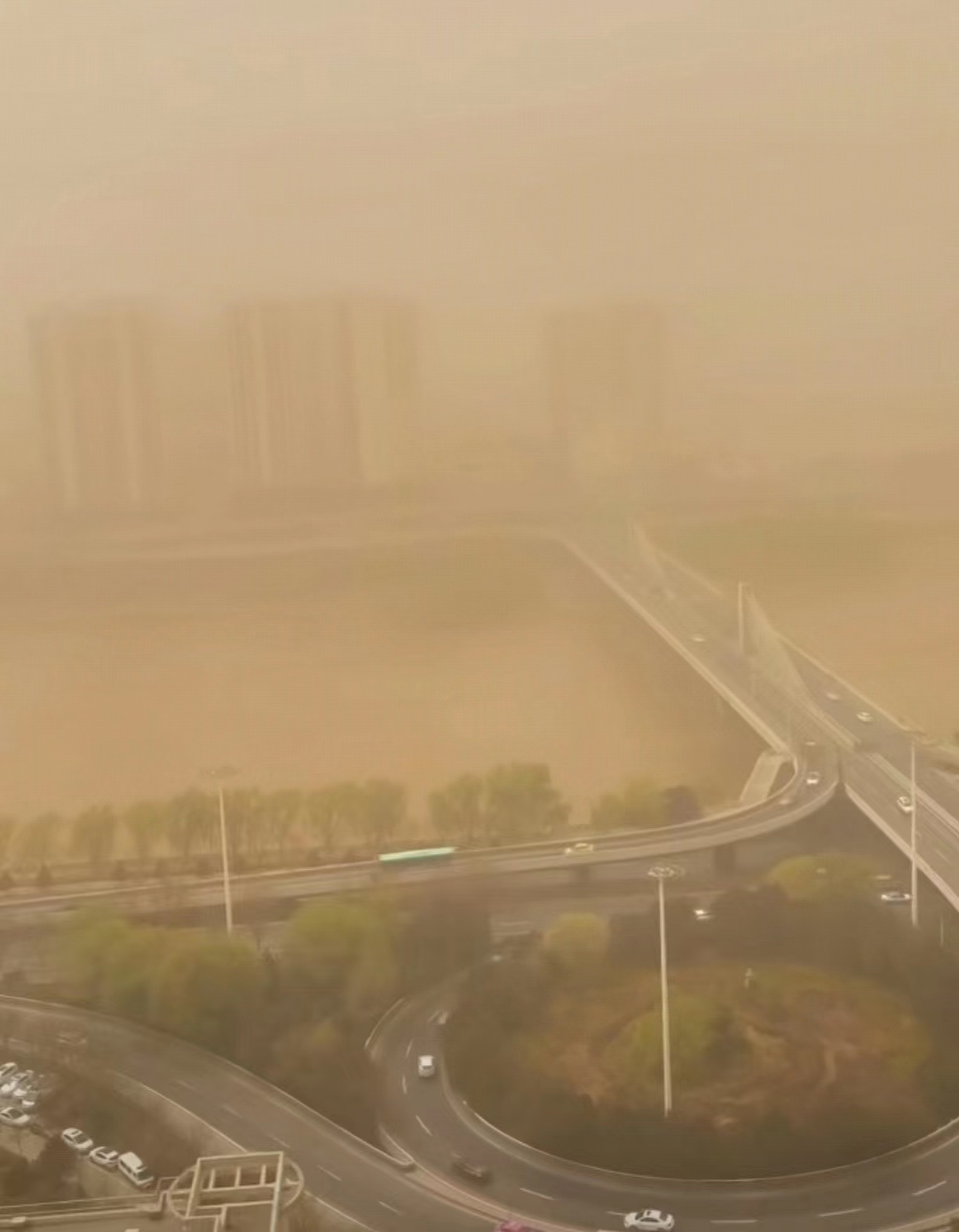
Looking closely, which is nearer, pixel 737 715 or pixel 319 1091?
pixel 319 1091

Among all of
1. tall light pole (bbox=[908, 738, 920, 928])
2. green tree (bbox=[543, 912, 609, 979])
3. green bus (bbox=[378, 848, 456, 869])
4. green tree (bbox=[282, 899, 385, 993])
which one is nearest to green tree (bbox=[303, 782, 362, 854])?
green bus (bbox=[378, 848, 456, 869])

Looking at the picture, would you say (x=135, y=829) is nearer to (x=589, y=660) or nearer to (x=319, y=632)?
(x=319, y=632)

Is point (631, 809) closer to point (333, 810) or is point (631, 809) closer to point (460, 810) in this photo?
point (460, 810)

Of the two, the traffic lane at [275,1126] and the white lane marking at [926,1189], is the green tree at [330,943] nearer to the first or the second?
the traffic lane at [275,1126]

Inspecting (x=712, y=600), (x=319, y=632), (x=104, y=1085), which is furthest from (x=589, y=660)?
(x=104, y=1085)

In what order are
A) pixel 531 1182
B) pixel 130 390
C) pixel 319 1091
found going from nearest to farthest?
pixel 531 1182 < pixel 319 1091 < pixel 130 390

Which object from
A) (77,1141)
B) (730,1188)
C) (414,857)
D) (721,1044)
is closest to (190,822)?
(414,857)

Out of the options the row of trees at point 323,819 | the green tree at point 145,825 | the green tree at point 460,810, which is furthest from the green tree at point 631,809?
the green tree at point 145,825

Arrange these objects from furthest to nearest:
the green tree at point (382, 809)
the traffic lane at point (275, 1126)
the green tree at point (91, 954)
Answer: the green tree at point (382, 809)
the green tree at point (91, 954)
the traffic lane at point (275, 1126)
